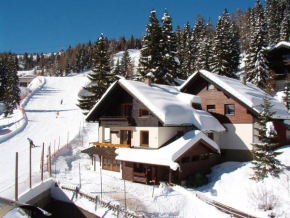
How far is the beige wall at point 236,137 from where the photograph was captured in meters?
26.4

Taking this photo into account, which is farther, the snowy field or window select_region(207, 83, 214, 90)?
window select_region(207, 83, 214, 90)

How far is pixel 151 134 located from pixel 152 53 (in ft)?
62.3

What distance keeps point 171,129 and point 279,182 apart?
888 cm

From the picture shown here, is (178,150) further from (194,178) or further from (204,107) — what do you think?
(204,107)

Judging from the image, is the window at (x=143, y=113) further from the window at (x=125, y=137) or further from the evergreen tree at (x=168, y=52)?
the evergreen tree at (x=168, y=52)

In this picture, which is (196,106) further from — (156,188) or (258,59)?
(258,59)

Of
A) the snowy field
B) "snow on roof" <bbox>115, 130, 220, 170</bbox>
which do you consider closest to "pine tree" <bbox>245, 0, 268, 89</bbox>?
the snowy field

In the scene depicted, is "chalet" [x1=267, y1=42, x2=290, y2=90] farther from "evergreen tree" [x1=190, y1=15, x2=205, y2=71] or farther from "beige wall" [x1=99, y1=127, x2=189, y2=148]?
"beige wall" [x1=99, y1=127, x2=189, y2=148]

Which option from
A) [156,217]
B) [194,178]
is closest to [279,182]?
[194,178]

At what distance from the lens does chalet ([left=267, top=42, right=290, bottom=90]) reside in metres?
47.8

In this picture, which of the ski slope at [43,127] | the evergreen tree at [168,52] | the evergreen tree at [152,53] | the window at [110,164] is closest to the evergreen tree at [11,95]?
the ski slope at [43,127]

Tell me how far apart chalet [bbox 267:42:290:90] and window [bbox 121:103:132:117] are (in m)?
32.0

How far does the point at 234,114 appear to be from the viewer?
27.5 meters

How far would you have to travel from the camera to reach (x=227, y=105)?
28234mm
